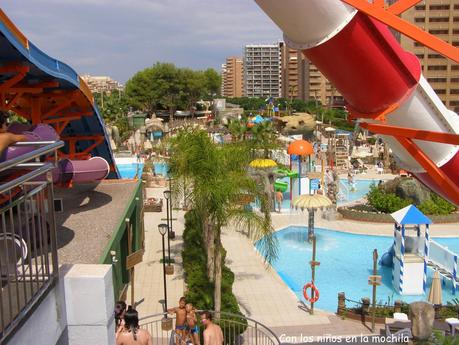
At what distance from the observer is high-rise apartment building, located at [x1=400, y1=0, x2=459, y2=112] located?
7300 cm

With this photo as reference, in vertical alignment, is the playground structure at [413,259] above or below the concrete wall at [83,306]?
below

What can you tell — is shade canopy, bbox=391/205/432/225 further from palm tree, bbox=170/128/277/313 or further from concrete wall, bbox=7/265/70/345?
concrete wall, bbox=7/265/70/345

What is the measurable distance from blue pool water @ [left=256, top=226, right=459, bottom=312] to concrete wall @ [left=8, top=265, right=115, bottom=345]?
11.7 m

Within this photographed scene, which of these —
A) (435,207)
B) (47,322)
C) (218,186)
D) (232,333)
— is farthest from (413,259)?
(47,322)

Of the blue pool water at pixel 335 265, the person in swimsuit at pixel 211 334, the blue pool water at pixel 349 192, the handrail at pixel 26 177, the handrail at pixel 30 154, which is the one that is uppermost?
the handrail at pixel 30 154

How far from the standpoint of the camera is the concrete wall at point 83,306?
151 inches

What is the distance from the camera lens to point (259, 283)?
16203 mm

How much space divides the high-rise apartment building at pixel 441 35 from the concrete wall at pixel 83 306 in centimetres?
7614

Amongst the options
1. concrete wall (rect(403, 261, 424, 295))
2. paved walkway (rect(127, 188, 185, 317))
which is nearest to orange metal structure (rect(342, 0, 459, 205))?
concrete wall (rect(403, 261, 424, 295))

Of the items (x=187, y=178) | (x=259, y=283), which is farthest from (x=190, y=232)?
(x=187, y=178)

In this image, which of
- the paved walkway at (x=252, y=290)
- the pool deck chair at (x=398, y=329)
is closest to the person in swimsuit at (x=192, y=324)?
the paved walkway at (x=252, y=290)

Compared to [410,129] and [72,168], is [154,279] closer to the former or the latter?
[72,168]

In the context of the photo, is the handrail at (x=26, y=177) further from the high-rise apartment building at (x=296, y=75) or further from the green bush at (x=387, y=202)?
the high-rise apartment building at (x=296, y=75)

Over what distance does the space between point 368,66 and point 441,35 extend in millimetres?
74555
